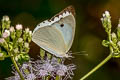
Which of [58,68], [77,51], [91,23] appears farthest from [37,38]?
[91,23]

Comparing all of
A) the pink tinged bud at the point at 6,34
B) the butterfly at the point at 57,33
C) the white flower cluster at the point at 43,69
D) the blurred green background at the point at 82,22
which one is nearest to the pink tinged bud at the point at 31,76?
the white flower cluster at the point at 43,69

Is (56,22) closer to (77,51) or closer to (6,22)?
(6,22)

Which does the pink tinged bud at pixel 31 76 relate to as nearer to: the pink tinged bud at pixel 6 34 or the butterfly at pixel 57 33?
the butterfly at pixel 57 33

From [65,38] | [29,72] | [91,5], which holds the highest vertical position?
[91,5]

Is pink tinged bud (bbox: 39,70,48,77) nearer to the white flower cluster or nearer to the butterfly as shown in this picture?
the white flower cluster

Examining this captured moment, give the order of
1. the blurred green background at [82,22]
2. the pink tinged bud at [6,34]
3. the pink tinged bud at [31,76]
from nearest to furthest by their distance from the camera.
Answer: the pink tinged bud at [6,34] → the pink tinged bud at [31,76] → the blurred green background at [82,22]

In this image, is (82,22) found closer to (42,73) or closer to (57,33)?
(57,33)
